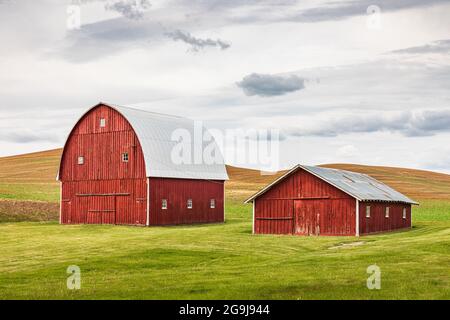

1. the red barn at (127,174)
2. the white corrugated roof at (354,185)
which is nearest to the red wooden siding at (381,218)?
the white corrugated roof at (354,185)

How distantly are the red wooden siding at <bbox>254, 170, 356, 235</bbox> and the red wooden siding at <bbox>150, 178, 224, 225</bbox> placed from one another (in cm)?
1043

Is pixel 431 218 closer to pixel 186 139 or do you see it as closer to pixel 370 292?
pixel 186 139

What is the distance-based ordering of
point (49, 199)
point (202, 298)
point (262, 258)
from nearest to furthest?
point (202, 298)
point (262, 258)
point (49, 199)

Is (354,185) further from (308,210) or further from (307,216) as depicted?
(307,216)

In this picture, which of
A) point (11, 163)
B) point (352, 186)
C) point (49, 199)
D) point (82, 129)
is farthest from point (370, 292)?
point (11, 163)

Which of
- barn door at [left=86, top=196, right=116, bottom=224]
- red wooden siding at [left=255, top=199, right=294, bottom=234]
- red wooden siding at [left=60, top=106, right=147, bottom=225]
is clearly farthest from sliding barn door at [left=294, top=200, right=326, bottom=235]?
barn door at [left=86, top=196, right=116, bottom=224]

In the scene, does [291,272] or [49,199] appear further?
[49,199]

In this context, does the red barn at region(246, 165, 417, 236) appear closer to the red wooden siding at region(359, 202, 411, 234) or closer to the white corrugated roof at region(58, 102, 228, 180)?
the red wooden siding at region(359, 202, 411, 234)

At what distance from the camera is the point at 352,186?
5009 cm

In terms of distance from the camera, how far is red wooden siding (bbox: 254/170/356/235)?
1860 inches

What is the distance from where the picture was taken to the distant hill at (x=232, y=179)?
89.9 metres

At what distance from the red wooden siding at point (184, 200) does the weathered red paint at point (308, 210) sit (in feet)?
33.8

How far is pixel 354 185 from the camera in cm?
5128

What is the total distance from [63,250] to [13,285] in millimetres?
12695
